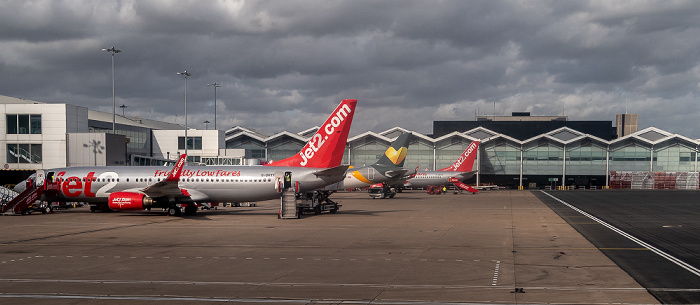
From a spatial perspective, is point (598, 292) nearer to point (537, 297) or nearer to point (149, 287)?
point (537, 297)

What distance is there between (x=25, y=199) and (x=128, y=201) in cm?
955

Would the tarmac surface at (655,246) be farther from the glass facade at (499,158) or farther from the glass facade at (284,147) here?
the glass facade at (499,158)

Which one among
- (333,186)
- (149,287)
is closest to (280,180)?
(333,186)

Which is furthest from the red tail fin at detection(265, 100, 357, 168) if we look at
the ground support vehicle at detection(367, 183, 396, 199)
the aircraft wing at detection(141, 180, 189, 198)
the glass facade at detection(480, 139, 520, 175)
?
the glass facade at detection(480, 139, 520, 175)

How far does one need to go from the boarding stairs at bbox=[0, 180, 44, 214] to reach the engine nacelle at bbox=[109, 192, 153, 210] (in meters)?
7.79

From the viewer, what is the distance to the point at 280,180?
43312 mm

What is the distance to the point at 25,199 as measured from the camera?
45656mm

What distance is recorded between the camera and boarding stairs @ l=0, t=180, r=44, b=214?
45.7 m

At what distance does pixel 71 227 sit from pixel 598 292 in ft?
98.4

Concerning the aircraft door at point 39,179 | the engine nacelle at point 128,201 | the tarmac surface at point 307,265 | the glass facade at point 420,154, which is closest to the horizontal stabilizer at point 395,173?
the engine nacelle at point 128,201

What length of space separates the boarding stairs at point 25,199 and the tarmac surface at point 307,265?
1076cm

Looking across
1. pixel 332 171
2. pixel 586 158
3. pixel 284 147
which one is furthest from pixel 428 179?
pixel 332 171

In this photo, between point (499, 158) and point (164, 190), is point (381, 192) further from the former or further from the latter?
point (499, 158)

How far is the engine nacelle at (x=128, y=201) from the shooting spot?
4219 cm
